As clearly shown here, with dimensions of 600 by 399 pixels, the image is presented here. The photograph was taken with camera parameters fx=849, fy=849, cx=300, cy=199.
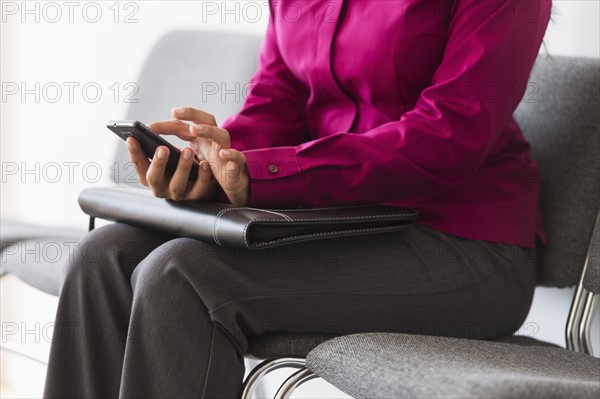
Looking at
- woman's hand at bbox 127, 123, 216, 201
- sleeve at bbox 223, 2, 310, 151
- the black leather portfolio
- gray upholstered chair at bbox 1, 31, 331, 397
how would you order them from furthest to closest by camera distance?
gray upholstered chair at bbox 1, 31, 331, 397 → sleeve at bbox 223, 2, 310, 151 → woman's hand at bbox 127, 123, 216, 201 → the black leather portfolio

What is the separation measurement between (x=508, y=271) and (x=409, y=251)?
0.14 meters

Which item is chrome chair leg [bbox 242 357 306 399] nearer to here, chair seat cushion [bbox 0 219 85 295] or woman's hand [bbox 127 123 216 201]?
woman's hand [bbox 127 123 216 201]

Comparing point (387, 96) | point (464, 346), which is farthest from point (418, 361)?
point (387, 96)

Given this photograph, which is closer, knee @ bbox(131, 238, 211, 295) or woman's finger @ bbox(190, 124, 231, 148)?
knee @ bbox(131, 238, 211, 295)

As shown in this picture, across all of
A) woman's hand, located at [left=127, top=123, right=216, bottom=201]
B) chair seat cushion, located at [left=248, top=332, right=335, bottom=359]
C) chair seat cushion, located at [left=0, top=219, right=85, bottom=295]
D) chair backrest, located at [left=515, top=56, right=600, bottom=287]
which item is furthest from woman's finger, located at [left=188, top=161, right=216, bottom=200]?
chair backrest, located at [left=515, top=56, right=600, bottom=287]

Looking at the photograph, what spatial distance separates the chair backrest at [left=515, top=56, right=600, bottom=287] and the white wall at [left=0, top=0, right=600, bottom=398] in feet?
2.33

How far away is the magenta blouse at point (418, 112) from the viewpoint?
95 centimetres

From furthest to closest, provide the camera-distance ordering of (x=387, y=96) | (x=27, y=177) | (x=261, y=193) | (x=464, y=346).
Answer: (x=27, y=177), (x=387, y=96), (x=261, y=193), (x=464, y=346)

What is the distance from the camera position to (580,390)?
62 cm

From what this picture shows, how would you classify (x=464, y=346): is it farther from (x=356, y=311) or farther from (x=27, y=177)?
(x=27, y=177)

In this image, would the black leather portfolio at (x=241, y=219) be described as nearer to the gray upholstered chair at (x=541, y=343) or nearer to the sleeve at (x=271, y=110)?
the gray upholstered chair at (x=541, y=343)

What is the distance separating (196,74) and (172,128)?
53cm

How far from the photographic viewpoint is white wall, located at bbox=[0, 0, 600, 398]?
1891mm

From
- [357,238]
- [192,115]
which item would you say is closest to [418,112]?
[357,238]
